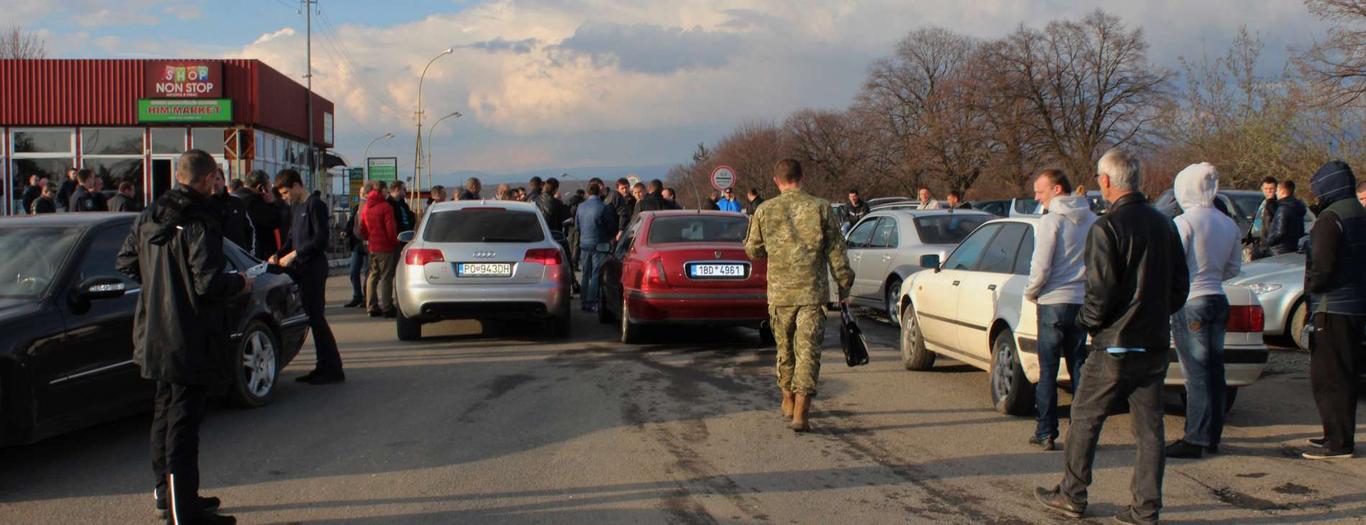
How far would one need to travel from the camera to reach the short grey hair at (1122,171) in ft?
16.5

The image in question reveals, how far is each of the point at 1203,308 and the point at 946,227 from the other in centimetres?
707

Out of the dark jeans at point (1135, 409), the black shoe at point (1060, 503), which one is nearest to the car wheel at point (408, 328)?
the black shoe at point (1060, 503)

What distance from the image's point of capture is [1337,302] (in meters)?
6.45

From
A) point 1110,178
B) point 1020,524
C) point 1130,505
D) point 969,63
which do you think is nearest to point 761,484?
point 1020,524

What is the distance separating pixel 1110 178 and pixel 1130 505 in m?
1.52

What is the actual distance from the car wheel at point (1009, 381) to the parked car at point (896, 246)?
4934mm

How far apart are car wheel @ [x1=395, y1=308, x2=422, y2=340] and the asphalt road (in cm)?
212

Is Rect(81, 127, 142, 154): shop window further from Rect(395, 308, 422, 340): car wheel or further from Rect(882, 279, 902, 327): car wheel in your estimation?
Rect(882, 279, 902, 327): car wheel

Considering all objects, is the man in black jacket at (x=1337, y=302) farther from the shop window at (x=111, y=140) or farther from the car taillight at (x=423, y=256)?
the shop window at (x=111, y=140)

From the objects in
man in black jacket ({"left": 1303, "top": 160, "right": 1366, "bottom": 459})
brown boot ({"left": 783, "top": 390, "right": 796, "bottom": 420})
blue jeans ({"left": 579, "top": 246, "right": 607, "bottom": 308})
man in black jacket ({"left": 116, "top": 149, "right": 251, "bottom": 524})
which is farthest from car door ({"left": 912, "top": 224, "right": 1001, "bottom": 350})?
blue jeans ({"left": 579, "top": 246, "right": 607, "bottom": 308})

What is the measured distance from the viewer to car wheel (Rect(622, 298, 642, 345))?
439 inches

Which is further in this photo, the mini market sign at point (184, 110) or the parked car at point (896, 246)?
the mini market sign at point (184, 110)

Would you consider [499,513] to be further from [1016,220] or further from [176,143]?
[176,143]

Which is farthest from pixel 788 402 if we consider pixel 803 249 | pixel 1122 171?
pixel 1122 171
